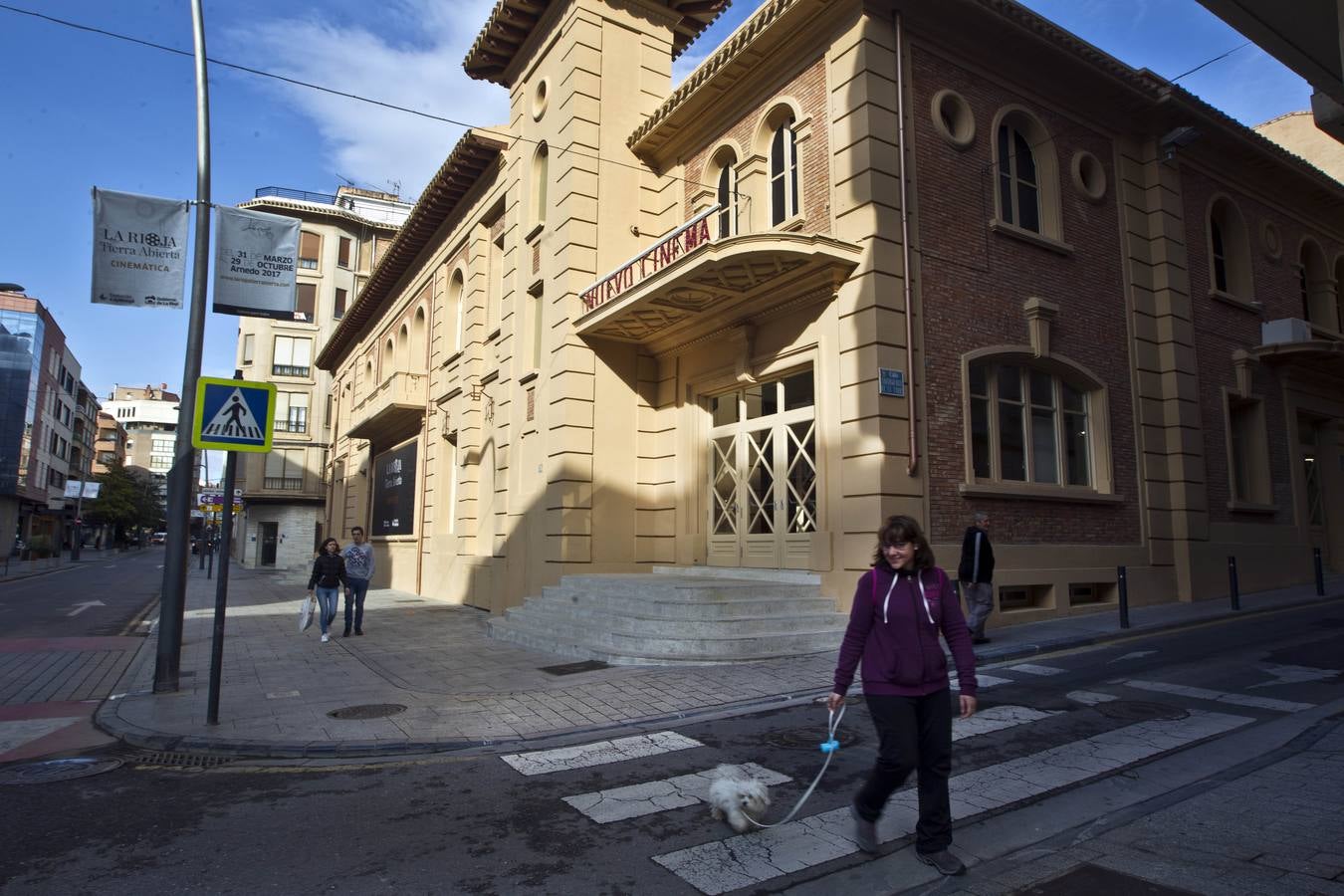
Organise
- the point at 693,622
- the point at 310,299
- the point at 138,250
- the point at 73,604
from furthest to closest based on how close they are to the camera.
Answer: the point at 310,299
the point at 73,604
the point at 693,622
the point at 138,250

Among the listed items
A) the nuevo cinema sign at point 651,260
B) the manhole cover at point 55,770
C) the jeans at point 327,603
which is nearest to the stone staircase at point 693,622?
the jeans at point 327,603

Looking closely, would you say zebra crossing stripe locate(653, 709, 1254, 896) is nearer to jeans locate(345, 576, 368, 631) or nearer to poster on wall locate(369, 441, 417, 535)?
jeans locate(345, 576, 368, 631)

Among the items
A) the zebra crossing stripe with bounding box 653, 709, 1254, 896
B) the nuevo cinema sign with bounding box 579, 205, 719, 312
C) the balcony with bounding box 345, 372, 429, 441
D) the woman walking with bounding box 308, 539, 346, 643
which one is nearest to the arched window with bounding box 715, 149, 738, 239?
the nuevo cinema sign with bounding box 579, 205, 719, 312

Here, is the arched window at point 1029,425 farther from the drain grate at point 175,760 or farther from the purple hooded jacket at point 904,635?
the drain grate at point 175,760

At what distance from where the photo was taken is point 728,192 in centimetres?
1419

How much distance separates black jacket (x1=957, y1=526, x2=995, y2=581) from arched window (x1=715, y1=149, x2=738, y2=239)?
6454mm

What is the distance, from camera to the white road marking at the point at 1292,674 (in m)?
7.78

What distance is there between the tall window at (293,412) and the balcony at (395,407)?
1805 centimetres

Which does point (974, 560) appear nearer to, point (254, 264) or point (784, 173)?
point (784, 173)

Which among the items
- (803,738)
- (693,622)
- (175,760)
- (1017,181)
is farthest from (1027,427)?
(175,760)

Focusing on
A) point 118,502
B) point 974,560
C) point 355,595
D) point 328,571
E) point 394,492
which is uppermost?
point 118,502

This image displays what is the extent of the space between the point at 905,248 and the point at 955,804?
7888 mm

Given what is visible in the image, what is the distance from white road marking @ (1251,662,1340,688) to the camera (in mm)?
7781

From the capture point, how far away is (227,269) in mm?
8711
